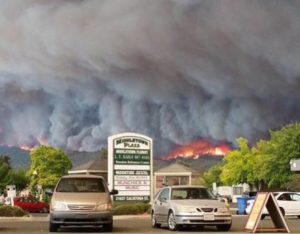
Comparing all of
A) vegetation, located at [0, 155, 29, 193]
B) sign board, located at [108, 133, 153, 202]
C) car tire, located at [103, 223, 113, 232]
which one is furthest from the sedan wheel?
vegetation, located at [0, 155, 29, 193]

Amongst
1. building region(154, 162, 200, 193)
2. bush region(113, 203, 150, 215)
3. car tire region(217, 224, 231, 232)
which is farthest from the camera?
building region(154, 162, 200, 193)

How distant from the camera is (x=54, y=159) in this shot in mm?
91438

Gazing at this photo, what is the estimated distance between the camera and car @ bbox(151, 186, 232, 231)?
21.8 m

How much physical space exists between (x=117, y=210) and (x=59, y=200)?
1487cm

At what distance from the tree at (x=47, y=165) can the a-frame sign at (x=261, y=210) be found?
68381 millimetres

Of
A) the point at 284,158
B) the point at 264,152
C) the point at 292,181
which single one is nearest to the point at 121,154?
the point at 292,181

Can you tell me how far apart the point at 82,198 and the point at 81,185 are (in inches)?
45.7

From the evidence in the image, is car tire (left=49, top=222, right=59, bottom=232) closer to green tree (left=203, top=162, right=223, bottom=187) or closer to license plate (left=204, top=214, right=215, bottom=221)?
license plate (left=204, top=214, right=215, bottom=221)

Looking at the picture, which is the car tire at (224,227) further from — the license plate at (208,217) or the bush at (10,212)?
the bush at (10,212)

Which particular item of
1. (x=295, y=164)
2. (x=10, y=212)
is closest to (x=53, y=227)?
(x=10, y=212)

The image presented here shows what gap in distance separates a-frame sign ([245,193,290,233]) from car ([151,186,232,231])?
1.13 meters

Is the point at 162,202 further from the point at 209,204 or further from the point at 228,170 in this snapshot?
the point at 228,170

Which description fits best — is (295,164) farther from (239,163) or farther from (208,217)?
(208,217)

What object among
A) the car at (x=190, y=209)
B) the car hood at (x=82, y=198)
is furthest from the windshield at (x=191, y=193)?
the car hood at (x=82, y=198)
